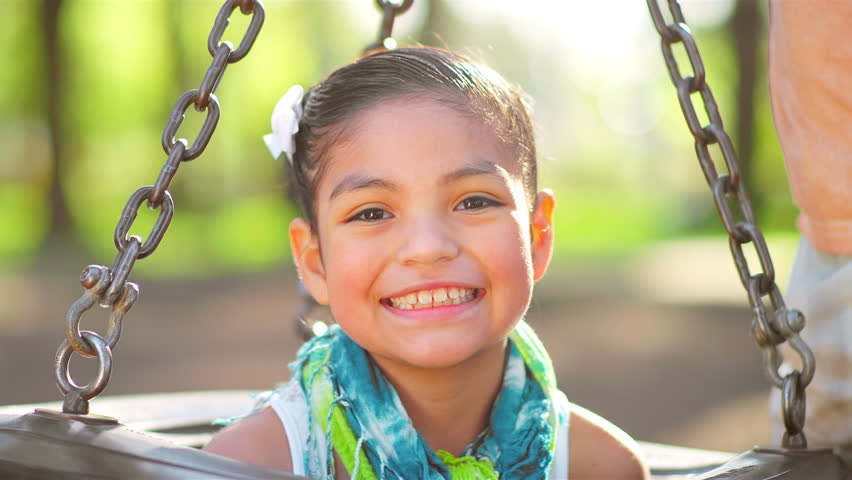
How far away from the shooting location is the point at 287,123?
203 cm

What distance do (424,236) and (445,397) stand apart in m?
0.41

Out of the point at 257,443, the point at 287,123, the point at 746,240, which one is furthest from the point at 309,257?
the point at 746,240

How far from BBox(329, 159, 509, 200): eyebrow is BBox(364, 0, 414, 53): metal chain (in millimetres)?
685

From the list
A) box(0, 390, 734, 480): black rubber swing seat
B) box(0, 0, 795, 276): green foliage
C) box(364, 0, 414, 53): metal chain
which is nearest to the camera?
box(0, 390, 734, 480): black rubber swing seat

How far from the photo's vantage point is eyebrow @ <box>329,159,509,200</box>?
175cm

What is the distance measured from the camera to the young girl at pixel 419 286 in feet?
5.71

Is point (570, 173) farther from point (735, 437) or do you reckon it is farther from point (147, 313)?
point (735, 437)

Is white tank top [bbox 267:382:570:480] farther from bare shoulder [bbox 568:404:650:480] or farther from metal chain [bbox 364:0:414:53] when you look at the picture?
metal chain [bbox 364:0:414:53]

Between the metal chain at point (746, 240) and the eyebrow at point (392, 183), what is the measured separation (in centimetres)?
35

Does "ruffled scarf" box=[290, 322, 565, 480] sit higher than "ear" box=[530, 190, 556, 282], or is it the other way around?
"ear" box=[530, 190, 556, 282]

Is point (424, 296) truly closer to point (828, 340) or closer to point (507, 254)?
point (507, 254)

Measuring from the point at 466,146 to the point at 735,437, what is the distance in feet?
14.9

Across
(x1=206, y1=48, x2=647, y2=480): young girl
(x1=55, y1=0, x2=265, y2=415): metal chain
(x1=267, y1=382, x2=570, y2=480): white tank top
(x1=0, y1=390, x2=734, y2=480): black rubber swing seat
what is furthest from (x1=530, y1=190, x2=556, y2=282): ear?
(x1=0, y1=390, x2=734, y2=480): black rubber swing seat

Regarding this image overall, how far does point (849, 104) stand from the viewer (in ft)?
5.61
